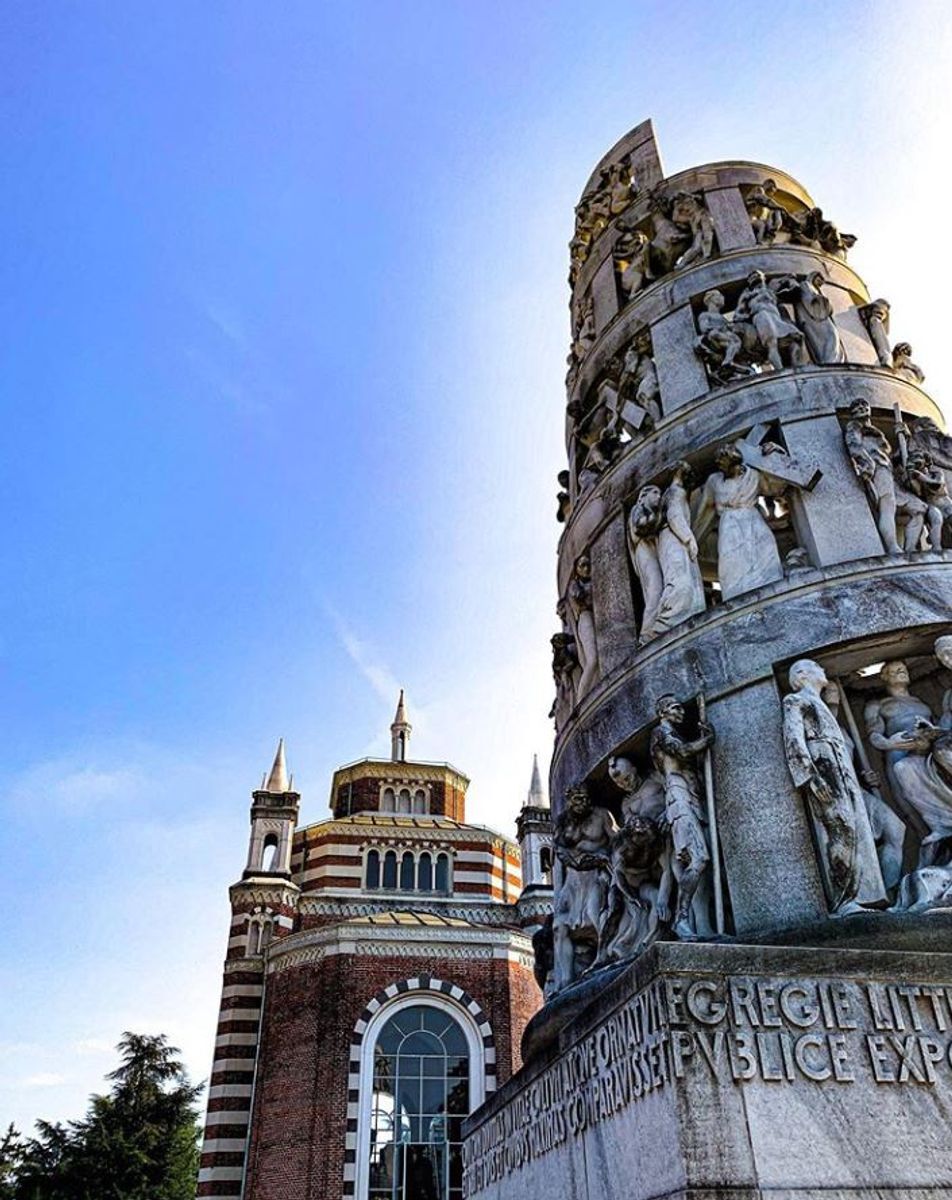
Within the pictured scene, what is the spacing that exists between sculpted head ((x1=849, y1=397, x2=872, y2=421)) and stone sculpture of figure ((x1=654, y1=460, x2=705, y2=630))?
123 cm

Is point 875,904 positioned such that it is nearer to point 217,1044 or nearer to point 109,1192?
point 217,1044

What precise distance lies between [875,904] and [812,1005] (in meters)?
1.08

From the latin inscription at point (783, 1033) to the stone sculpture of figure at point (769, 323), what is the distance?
514cm

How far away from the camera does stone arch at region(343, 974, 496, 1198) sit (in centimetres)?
2447

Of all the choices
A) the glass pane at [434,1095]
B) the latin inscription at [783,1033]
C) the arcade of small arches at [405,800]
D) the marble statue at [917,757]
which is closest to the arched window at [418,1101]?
the glass pane at [434,1095]

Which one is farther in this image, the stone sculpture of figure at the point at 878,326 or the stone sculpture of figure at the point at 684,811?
the stone sculpture of figure at the point at 878,326

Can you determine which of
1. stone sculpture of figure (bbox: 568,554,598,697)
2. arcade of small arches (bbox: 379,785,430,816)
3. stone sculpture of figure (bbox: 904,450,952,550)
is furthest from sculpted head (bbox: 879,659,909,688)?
arcade of small arches (bbox: 379,785,430,816)

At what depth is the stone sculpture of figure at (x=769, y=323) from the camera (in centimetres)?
771

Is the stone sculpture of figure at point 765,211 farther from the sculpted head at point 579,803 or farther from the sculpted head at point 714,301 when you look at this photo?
the sculpted head at point 579,803

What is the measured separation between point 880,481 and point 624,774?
277 cm

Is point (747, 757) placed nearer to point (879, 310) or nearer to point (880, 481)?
point (880, 481)

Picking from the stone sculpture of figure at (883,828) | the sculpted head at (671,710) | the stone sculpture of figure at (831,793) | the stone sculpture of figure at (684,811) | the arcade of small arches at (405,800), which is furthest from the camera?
the arcade of small arches at (405,800)

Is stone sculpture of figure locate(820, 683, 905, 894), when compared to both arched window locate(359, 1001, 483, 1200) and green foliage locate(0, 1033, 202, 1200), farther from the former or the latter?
green foliage locate(0, 1033, 202, 1200)

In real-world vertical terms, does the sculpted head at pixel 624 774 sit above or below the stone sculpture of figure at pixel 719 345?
below
